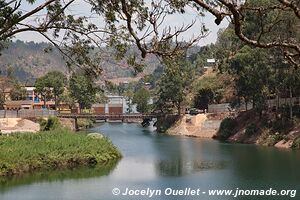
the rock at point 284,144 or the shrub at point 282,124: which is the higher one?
the shrub at point 282,124

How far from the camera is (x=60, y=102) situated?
96500mm

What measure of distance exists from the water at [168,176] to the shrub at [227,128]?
16.7 metres

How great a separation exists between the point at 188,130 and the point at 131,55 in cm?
5566

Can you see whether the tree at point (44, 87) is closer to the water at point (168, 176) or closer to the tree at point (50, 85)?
the tree at point (50, 85)

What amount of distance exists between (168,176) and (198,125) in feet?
122

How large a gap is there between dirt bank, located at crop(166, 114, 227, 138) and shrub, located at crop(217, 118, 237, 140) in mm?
1693

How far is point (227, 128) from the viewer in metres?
57.9

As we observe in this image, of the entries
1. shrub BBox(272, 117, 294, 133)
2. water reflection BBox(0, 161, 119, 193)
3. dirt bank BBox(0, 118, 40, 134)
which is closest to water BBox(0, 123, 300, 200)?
water reflection BBox(0, 161, 119, 193)

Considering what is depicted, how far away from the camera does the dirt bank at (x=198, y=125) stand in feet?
202

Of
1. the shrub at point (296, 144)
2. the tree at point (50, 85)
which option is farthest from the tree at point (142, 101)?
the shrub at point (296, 144)

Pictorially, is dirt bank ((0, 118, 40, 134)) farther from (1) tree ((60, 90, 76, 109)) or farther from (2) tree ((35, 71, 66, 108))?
(1) tree ((60, 90, 76, 109))

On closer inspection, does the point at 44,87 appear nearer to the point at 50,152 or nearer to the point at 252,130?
the point at 252,130

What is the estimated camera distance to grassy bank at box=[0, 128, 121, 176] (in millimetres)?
28859

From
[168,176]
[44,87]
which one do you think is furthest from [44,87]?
[168,176]
